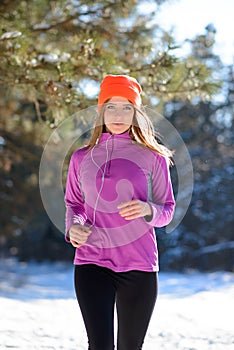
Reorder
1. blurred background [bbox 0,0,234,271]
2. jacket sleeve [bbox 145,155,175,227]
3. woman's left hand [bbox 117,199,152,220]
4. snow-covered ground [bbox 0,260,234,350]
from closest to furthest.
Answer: woman's left hand [bbox 117,199,152,220] → jacket sleeve [bbox 145,155,175,227] → snow-covered ground [bbox 0,260,234,350] → blurred background [bbox 0,0,234,271]

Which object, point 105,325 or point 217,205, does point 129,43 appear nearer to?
point 105,325

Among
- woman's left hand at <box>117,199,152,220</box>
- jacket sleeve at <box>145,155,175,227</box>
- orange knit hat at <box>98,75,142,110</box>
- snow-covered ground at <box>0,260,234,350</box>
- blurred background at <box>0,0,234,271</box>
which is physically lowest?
snow-covered ground at <box>0,260,234,350</box>

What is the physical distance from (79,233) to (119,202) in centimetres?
20

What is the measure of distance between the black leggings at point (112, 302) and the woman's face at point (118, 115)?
1.87ft

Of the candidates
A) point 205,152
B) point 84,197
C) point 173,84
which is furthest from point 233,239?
point 84,197

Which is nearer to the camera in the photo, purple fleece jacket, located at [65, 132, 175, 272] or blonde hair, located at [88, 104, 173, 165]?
purple fleece jacket, located at [65, 132, 175, 272]

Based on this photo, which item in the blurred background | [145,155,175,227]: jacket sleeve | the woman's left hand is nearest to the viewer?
the woman's left hand

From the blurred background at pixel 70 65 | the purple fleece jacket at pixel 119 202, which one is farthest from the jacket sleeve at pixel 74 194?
the blurred background at pixel 70 65

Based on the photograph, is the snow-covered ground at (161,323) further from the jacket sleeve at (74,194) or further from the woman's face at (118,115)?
the woman's face at (118,115)

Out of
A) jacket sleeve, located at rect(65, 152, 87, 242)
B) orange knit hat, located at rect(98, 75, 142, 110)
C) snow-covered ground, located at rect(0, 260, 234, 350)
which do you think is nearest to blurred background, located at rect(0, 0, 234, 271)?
snow-covered ground, located at rect(0, 260, 234, 350)

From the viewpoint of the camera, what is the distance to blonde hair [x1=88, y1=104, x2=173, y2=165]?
226 cm

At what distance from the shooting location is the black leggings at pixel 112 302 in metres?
2.07

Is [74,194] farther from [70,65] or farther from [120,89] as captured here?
[70,65]

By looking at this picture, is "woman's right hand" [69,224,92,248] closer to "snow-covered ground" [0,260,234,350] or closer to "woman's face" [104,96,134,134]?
"woman's face" [104,96,134,134]
